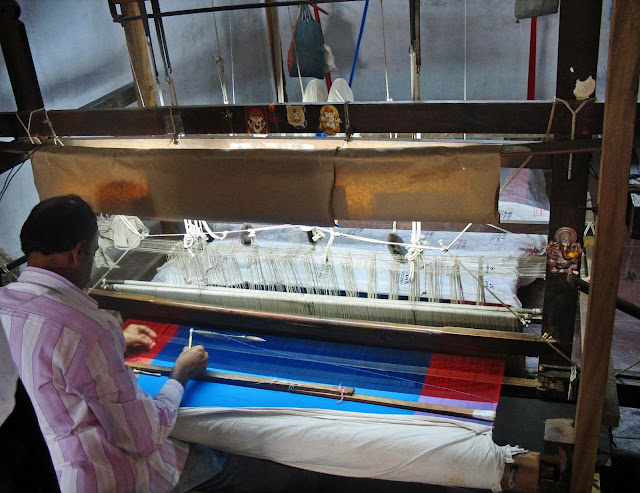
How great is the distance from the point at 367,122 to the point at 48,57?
2821mm

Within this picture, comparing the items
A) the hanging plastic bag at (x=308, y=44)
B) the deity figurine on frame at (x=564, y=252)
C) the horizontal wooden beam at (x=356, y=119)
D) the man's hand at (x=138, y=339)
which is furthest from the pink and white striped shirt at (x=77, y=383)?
the hanging plastic bag at (x=308, y=44)

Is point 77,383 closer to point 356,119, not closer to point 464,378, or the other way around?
point 356,119

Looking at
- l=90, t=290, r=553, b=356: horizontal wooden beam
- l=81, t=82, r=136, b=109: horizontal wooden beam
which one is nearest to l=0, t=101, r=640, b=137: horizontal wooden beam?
l=90, t=290, r=553, b=356: horizontal wooden beam

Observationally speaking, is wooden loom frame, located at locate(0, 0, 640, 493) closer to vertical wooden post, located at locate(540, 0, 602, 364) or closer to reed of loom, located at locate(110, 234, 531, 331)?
vertical wooden post, located at locate(540, 0, 602, 364)

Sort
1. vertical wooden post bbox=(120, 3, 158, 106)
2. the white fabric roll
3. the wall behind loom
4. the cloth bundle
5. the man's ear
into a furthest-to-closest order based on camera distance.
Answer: the wall behind loom < vertical wooden post bbox=(120, 3, 158, 106) < the cloth bundle < the white fabric roll < the man's ear

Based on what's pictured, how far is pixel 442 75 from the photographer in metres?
8.74

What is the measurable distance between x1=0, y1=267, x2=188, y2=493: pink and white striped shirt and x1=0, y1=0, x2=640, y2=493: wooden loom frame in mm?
1081

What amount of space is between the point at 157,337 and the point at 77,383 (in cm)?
140

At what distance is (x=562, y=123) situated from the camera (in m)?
2.47

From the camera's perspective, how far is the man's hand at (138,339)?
11.8ft

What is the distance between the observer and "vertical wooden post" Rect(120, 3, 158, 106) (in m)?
4.43

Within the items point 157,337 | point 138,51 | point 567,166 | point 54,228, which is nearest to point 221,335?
point 157,337

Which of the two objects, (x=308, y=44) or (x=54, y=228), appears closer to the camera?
(x=54, y=228)

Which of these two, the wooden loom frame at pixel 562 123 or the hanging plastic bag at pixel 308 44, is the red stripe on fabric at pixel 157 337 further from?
the hanging plastic bag at pixel 308 44
